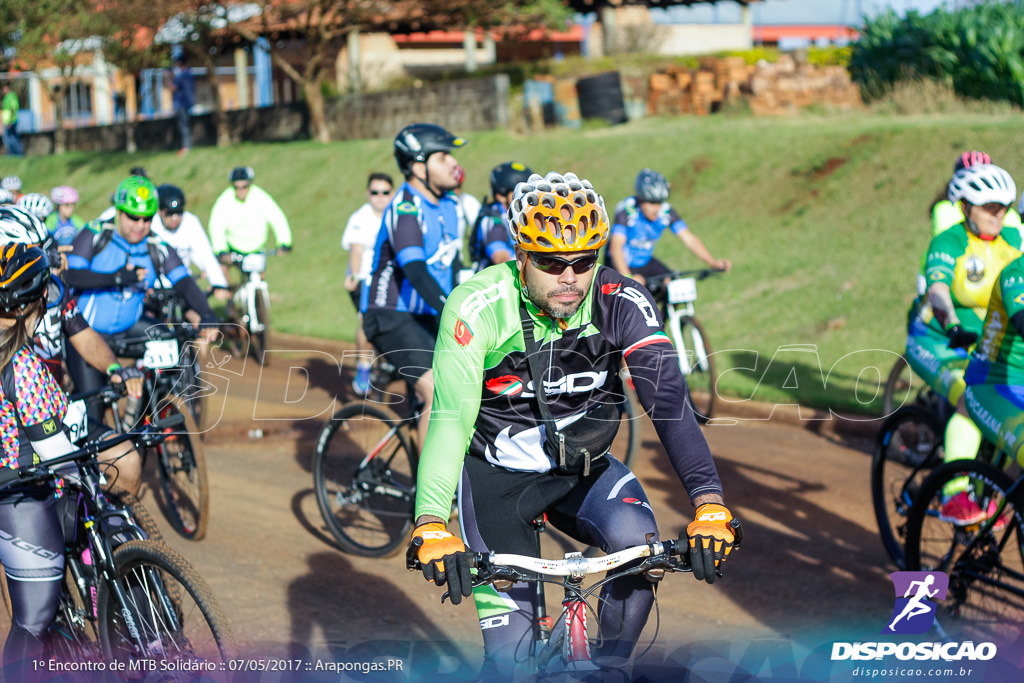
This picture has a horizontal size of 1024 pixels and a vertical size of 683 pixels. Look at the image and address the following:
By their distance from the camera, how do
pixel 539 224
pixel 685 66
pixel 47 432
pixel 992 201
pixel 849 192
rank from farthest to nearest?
pixel 685 66 < pixel 849 192 < pixel 992 201 < pixel 47 432 < pixel 539 224

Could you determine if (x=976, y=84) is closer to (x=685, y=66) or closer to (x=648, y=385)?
(x=685, y=66)

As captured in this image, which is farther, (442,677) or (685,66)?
(685,66)

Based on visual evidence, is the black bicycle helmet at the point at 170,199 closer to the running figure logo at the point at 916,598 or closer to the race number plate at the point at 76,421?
the race number plate at the point at 76,421

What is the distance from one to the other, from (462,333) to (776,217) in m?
14.6

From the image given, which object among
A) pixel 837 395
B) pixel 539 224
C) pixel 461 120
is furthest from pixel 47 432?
pixel 461 120

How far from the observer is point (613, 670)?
312 cm

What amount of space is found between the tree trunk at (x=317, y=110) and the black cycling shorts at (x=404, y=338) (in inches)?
1000

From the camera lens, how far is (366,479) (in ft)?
22.3

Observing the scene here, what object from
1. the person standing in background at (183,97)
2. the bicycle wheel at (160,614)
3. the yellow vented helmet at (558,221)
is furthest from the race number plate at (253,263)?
the person standing in background at (183,97)

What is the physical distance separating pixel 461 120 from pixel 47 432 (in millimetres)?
23560

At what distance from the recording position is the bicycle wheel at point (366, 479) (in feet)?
21.9

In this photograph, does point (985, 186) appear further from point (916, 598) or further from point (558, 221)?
point (558, 221)

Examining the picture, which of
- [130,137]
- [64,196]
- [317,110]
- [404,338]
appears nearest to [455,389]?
[404,338]

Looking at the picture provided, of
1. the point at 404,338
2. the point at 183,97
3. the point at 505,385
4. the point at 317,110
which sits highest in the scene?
the point at 505,385
